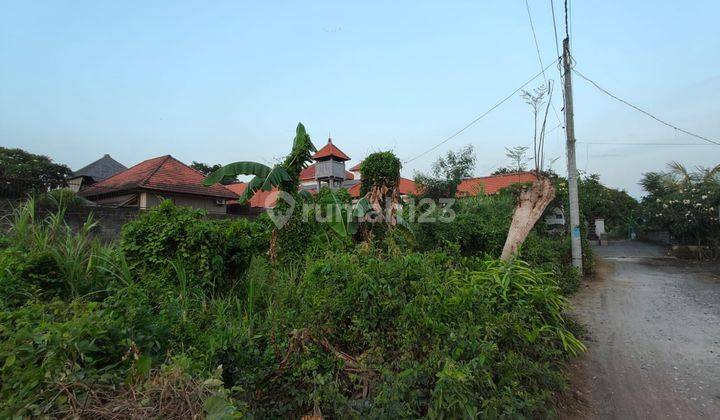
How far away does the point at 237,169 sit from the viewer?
6086 millimetres

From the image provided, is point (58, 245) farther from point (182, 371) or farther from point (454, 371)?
point (454, 371)

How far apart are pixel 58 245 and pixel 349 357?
3.72 meters

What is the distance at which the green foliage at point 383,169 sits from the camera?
701 centimetres

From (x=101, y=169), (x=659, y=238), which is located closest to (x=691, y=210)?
(x=659, y=238)

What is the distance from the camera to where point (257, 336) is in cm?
274

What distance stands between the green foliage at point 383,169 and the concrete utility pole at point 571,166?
16.8 ft

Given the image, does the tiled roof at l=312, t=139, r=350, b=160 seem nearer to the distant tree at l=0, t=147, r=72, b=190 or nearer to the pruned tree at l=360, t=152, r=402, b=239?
the distant tree at l=0, t=147, r=72, b=190

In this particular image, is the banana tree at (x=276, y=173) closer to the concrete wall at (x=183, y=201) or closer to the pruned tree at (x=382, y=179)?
the pruned tree at (x=382, y=179)

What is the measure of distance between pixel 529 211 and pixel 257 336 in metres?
4.61

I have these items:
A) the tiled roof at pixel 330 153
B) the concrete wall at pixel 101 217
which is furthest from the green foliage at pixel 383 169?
the tiled roof at pixel 330 153

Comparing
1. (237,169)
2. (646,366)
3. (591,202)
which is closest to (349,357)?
(646,366)

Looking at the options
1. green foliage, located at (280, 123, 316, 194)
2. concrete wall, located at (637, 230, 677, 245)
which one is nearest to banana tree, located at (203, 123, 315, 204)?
green foliage, located at (280, 123, 316, 194)

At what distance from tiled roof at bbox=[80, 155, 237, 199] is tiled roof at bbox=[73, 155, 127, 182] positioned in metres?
9.90

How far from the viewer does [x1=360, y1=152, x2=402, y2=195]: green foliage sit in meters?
7.01
